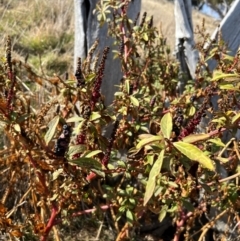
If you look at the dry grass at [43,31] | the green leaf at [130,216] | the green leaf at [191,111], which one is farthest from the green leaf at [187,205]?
the dry grass at [43,31]

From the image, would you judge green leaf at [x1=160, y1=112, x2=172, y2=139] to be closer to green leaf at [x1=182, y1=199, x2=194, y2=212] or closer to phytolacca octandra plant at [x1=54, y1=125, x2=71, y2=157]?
phytolacca octandra plant at [x1=54, y1=125, x2=71, y2=157]

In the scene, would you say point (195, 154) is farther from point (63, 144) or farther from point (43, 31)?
point (43, 31)

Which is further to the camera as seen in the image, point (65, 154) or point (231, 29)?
point (231, 29)

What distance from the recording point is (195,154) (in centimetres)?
80

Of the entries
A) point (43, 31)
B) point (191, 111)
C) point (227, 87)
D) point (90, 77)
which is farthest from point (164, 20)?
point (227, 87)

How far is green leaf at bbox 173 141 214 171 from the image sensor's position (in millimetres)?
776

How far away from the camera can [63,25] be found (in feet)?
15.2

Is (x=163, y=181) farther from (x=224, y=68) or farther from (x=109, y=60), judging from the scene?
(x=109, y=60)

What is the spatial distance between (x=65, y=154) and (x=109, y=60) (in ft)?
3.80

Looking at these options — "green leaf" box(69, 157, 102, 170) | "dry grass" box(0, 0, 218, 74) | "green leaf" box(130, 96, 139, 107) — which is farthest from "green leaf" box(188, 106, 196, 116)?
"dry grass" box(0, 0, 218, 74)

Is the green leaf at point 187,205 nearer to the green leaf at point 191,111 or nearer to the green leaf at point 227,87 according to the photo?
the green leaf at point 191,111

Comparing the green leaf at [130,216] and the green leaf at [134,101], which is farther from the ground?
the green leaf at [134,101]

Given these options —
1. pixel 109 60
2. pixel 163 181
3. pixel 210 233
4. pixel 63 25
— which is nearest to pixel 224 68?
pixel 163 181

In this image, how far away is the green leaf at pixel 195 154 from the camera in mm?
776
